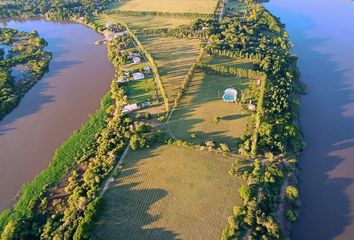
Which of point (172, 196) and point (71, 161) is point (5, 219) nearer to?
point (71, 161)

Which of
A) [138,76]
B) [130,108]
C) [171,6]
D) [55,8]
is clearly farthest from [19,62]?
[171,6]

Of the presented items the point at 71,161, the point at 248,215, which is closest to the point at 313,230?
the point at 248,215

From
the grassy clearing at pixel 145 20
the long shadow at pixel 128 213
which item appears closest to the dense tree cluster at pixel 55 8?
the grassy clearing at pixel 145 20

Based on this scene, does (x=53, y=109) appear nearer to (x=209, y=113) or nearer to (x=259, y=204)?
(x=209, y=113)

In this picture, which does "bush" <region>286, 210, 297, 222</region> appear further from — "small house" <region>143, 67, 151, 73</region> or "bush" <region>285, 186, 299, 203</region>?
"small house" <region>143, 67, 151, 73</region>

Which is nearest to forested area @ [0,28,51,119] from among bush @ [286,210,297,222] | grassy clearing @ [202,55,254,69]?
grassy clearing @ [202,55,254,69]

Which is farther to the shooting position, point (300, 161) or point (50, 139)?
point (50, 139)
